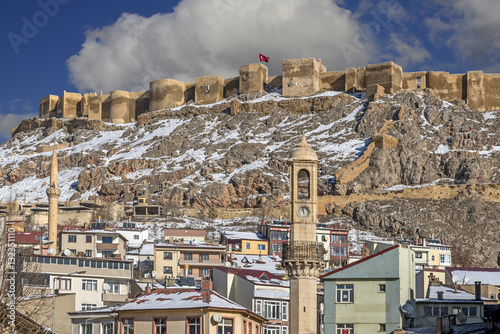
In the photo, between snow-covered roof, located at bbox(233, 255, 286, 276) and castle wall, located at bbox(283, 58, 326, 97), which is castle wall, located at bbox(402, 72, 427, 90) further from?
snow-covered roof, located at bbox(233, 255, 286, 276)

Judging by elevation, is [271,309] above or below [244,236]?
below

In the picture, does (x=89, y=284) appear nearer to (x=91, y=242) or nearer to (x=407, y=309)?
(x=91, y=242)

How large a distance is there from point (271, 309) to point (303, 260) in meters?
10.0

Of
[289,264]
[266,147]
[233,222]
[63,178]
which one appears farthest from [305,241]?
[63,178]

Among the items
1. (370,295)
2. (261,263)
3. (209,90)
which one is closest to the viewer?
(370,295)

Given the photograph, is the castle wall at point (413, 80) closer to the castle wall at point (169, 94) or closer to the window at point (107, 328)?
Answer: the castle wall at point (169, 94)

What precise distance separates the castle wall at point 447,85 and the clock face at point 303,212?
116864mm

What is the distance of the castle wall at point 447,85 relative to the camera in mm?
158250

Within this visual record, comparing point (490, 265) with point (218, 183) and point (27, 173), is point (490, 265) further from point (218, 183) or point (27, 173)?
point (27, 173)

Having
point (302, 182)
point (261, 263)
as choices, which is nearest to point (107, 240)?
point (261, 263)

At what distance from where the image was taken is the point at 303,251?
4375cm

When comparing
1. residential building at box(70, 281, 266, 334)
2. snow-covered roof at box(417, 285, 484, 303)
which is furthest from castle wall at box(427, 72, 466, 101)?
residential building at box(70, 281, 266, 334)

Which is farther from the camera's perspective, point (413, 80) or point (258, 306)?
point (413, 80)

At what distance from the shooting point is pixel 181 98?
18438cm
